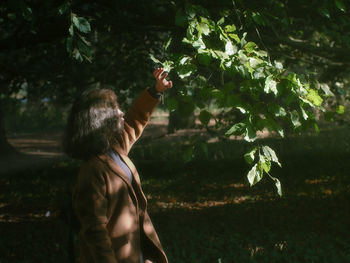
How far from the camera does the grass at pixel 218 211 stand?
5.43 metres

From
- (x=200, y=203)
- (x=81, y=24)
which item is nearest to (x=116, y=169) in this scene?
(x=81, y=24)

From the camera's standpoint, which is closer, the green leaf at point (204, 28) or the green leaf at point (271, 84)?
the green leaf at point (271, 84)

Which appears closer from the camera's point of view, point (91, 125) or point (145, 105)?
point (91, 125)

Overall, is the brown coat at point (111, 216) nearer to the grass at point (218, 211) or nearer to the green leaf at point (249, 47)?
the grass at point (218, 211)

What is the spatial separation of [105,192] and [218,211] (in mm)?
5677

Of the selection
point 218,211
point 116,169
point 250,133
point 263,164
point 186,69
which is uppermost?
point 186,69

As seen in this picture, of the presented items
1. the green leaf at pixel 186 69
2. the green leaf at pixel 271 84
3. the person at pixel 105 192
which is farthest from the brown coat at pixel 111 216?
the green leaf at pixel 271 84

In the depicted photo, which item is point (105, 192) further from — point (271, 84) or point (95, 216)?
point (271, 84)

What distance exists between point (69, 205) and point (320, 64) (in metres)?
6.19

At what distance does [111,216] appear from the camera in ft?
7.80

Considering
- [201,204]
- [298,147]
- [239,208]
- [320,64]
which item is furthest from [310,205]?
[298,147]

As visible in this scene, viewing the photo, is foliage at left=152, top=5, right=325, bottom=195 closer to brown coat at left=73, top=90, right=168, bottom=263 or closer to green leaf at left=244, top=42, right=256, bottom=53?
green leaf at left=244, top=42, right=256, bottom=53

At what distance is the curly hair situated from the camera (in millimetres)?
2396

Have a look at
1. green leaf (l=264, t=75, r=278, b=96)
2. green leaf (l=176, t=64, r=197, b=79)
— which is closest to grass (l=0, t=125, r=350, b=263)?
green leaf (l=176, t=64, r=197, b=79)
